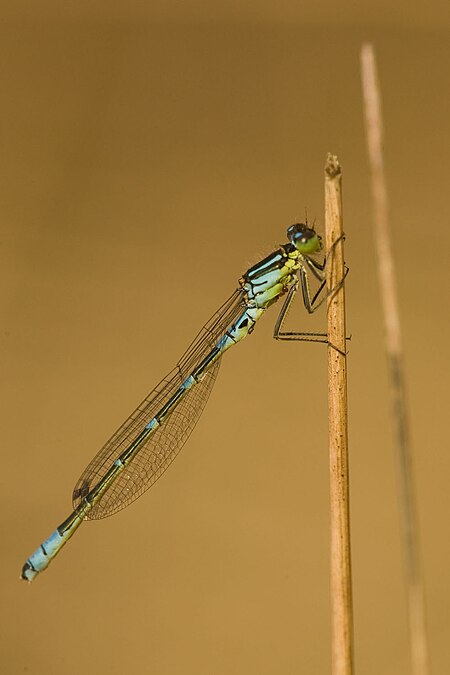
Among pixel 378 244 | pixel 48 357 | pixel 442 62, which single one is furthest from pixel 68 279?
pixel 378 244

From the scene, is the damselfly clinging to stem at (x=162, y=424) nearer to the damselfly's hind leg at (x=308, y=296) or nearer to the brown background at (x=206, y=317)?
A: the damselfly's hind leg at (x=308, y=296)

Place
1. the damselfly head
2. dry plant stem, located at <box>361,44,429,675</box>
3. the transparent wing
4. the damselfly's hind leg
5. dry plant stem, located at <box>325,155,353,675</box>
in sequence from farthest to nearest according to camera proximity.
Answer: the transparent wing
the damselfly head
the damselfly's hind leg
dry plant stem, located at <box>325,155,353,675</box>
dry plant stem, located at <box>361,44,429,675</box>

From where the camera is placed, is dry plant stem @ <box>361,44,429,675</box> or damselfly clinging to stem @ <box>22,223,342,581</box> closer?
dry plant stem @ <box>361,44,429,675</box>

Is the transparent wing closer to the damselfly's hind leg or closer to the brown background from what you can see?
the damselfly's hind leg

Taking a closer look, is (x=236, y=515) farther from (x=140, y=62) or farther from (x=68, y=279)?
(x=140, y=62)

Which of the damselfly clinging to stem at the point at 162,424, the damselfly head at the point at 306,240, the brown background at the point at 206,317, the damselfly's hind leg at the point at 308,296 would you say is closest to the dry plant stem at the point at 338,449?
the damselfly's hind leg at the point at 308,296

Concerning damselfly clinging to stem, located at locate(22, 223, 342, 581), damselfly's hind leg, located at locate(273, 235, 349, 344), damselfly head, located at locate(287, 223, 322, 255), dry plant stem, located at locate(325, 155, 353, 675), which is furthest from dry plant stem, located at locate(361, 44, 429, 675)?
damselfly clinging to stem, located at locate(22, 223, 342, 581)
